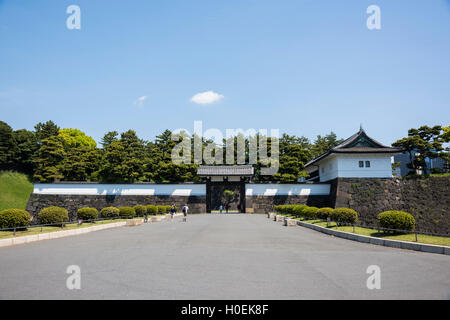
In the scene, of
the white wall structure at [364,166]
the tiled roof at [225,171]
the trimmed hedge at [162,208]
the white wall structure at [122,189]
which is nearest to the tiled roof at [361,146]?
the white wall structure at [364,166]

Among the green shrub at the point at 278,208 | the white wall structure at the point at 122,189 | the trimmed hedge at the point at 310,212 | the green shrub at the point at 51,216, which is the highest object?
the white wall structure at the point at 122,189

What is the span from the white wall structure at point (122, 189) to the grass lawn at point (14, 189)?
13.6m

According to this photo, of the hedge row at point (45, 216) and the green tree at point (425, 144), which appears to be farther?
the green tree at point (425, 144)

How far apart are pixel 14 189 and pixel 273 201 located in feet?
124

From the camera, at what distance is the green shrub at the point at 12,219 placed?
1133 cm

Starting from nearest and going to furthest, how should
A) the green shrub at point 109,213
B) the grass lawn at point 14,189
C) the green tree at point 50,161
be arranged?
the green shrub at point 109,213 → the green tree at point 50,161 → the grass lawn at point 14,189

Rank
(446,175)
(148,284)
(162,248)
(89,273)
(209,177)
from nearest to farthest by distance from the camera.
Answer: (148,284)
(89,273)
(162,248)
(446,175)
(209,177)

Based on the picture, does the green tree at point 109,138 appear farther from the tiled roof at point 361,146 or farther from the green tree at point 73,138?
the tiled roof at point 361,146

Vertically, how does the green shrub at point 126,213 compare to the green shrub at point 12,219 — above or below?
below

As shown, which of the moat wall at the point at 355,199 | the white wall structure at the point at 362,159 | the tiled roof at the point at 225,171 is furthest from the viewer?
the tiled roof at the point at 225,171
